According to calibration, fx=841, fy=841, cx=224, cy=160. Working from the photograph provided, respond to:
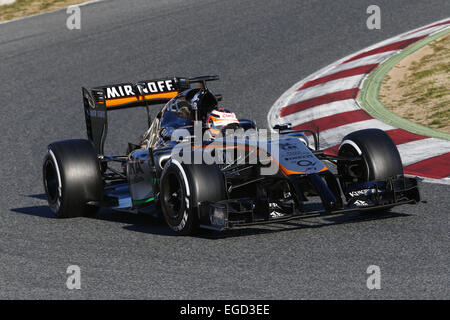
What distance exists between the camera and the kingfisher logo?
9.05 meters

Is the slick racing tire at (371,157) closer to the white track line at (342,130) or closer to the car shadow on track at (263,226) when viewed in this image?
the car shadow on track at (263,226)

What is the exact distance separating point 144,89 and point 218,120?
A: 5.54 feet

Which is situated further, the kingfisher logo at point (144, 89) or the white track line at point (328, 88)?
the white track line at point (328, 88)

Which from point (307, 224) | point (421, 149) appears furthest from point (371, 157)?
point (421, 149)

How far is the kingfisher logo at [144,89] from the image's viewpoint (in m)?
9.05

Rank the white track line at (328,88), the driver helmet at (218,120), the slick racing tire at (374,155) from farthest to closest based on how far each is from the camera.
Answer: the white track line at (328,88) < the driver helmet at (218,120) < the slick racing tire at (374,155)

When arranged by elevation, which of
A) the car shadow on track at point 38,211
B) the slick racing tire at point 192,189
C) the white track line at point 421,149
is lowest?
the car shadow on track at point 38,211

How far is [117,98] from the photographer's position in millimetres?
9070

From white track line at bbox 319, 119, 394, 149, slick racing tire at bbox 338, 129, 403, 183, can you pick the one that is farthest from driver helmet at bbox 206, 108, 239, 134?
white track line at bbox 319, 119, 394, 149

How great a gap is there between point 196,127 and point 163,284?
2.47 m

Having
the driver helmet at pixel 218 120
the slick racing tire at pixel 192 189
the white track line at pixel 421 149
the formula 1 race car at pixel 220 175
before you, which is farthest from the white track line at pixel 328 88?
the slick racing tire at pixel 192 189

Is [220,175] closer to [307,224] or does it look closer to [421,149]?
[307,224]

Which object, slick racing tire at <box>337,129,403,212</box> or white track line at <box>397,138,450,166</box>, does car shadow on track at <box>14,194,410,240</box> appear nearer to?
slick racing tire at <box>337,129,403,212</box>

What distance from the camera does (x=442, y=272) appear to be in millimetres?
5574
